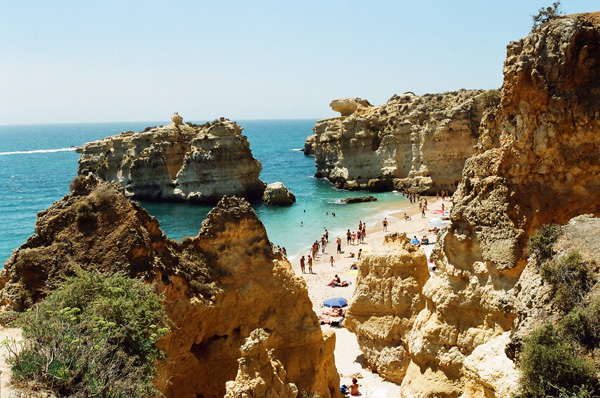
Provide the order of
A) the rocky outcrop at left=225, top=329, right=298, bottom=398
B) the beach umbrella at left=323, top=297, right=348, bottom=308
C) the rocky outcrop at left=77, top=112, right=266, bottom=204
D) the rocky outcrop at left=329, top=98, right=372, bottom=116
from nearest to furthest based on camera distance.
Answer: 1. the rocky outcrop at left=225, top=329, right=298, bottom=398
2. the beach umbrella at left=323, top=297, right=348, bottom=308
3. the rocky outcrop at left=77, top=112, right=266, bottom=204
4. the rocky outcrop at left=329, top=98, right=372, bottom=116

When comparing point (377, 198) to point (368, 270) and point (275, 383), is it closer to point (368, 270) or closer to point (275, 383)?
point (368, 270)

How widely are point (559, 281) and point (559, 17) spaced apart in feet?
22.9

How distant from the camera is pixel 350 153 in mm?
60219

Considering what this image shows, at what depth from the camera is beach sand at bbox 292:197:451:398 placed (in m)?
14.9

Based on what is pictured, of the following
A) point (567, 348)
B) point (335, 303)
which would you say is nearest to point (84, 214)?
point (567, 348)

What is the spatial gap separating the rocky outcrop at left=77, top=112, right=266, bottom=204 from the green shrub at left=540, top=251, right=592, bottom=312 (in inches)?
1892

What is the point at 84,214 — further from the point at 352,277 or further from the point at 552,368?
the point at 352,277

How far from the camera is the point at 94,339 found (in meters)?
7.33

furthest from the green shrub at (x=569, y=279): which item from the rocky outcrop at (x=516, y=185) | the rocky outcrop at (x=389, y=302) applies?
the rocky outcrop at (x=389, y=302)

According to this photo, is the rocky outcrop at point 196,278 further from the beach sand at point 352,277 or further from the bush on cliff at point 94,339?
the beach sand at point 352,277

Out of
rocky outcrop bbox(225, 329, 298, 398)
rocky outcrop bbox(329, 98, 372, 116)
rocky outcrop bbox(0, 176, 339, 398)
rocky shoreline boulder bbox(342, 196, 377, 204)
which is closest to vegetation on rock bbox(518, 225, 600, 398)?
rocky outcrop bbox(225, 329, 298, 398)

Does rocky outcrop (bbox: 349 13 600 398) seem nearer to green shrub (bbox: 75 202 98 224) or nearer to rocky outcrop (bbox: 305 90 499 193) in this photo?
green shrub (bbox: 75 202 98 224)

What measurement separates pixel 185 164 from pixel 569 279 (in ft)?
165

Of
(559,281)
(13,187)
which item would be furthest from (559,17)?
(13,187)
